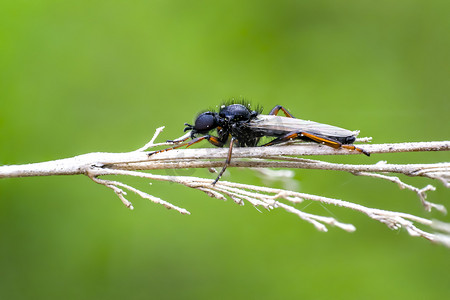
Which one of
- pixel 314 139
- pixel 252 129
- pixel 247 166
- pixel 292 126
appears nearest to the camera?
pixel 247 166

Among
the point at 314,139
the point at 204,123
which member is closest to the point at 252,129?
the point at 204,123

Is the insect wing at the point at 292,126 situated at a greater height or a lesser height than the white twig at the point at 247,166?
greater

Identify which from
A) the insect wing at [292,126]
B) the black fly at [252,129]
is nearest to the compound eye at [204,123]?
the black fly at [252,129]

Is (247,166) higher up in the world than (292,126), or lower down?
lower down

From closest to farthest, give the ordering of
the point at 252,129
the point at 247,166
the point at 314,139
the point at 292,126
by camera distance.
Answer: the point at 247,166
the point at 314,139
the point at 292,126
the point at 252,129

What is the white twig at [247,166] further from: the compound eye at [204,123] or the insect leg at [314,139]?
the compound eye at [204,123]

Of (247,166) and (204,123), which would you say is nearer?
(247,166)

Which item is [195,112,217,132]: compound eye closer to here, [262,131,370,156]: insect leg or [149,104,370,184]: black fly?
[149,104,370,184]: black fly

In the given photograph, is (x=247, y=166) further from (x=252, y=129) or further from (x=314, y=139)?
(x=252, y=129)
